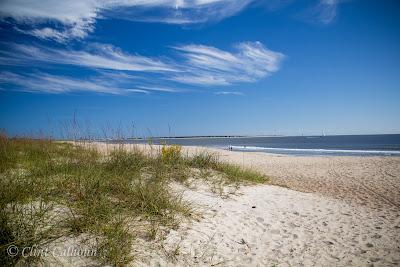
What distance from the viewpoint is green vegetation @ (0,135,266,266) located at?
305 cm

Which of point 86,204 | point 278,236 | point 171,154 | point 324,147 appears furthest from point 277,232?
point 324,147

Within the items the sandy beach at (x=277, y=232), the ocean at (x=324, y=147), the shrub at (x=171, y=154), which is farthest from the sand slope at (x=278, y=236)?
the ocean at (x=324, y=147)

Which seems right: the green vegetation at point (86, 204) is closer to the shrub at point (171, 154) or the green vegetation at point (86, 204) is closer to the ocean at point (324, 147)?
the shrub at point (171, 154)

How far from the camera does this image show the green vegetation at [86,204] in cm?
305

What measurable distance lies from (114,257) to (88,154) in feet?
12.7

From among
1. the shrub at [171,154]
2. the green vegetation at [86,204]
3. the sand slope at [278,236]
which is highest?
the shrub at [171,154]

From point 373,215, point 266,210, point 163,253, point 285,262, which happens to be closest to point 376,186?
point 373,215

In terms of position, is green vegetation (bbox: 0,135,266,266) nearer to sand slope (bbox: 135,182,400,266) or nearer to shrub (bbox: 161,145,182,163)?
sand slope (bbox: 135,182,400,266)

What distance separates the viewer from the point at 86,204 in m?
3.83

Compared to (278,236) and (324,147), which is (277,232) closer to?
(278,236)

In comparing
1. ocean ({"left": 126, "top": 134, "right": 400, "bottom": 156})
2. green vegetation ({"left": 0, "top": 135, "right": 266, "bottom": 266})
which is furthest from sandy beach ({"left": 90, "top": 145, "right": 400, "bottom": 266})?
ocean ({"left": 126, "top": 134, "right": 400, "bottom": 156})

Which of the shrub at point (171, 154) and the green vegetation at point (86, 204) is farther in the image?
the shrub at point (171, 154)

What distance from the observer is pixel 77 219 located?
3.48m

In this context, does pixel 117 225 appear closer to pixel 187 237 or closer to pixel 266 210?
pixel 187 237
